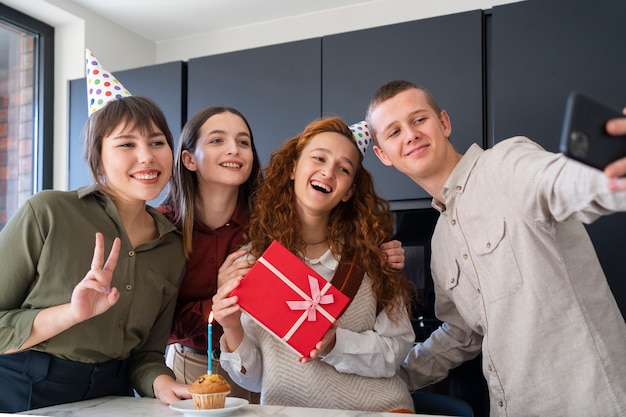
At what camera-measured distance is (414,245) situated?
2.47 meters

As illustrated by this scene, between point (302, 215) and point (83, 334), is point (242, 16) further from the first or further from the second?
point (83, 334)

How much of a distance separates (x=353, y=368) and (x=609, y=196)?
837 mm

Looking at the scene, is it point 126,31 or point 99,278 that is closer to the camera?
point 99,278

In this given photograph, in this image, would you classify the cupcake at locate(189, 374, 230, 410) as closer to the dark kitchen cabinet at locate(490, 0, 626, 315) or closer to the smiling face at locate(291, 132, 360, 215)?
the smiling face at locate(291, 132, 360, 215)

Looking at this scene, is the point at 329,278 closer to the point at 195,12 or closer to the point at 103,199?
the point at 103,199

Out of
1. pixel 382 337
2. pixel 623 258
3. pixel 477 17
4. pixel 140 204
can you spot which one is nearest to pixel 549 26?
pixel 477 17

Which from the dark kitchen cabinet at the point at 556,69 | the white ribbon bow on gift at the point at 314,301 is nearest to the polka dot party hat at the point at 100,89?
the white ribbon bow on gift at the point at 314,301

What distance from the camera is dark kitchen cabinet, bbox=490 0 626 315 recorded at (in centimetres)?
212

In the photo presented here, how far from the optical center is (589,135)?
0.89 metres

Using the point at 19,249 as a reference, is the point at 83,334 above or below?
below

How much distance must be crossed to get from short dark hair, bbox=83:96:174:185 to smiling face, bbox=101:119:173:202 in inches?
0.5

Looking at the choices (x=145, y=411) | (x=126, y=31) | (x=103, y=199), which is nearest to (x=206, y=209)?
(x=103, y=199)

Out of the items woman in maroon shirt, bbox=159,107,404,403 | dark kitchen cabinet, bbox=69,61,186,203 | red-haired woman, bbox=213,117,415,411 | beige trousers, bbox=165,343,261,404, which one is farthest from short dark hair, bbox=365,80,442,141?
dark kitchen cabinet, bbox=69,61,186,203

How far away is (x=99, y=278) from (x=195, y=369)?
31.6 inches
